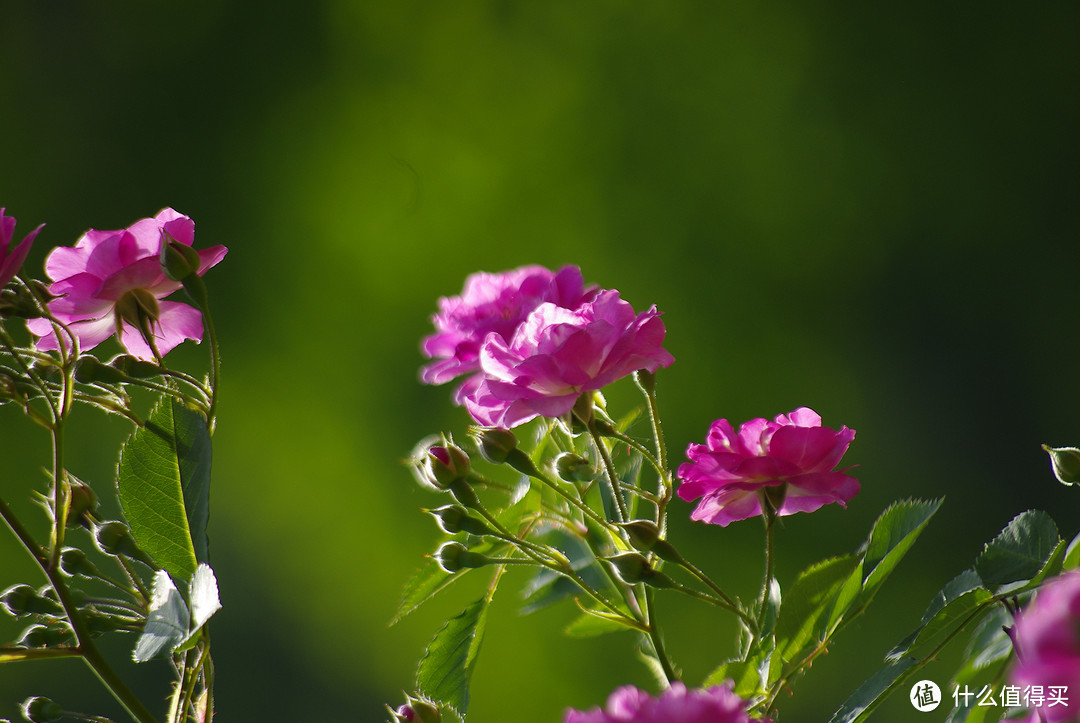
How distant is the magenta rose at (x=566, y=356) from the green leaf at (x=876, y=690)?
110 millimetres

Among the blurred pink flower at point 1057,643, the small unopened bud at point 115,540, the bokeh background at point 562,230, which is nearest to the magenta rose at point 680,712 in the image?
the blurred pink flower at point 1057,643

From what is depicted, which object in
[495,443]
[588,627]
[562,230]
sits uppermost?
[495,443]

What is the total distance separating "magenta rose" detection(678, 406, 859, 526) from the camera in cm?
31

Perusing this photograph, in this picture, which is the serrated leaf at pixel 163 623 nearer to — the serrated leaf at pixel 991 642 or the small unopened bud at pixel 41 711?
the small unopened bud at pixel 41 711

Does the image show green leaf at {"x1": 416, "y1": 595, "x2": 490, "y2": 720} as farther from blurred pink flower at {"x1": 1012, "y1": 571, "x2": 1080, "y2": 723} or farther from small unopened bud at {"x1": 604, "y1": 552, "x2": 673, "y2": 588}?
blurred pink flower at {"x1": 1012, "y1": 571, "x2": 1080, "y2": 723}

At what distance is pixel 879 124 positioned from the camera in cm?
253

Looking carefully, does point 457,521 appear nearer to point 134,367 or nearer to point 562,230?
point 134,367

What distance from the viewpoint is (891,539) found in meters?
0.30

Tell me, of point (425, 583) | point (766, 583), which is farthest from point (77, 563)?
point (766, 583)

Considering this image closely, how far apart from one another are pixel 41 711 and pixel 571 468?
187mm

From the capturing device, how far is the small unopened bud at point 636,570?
283 millimetres

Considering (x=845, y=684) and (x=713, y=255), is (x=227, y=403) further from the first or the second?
(x=845, y=684)

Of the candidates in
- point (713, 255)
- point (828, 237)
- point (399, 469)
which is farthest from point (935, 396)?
point (399, 469)

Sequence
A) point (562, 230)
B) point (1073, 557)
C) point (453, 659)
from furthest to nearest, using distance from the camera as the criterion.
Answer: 1. point (562, 230)
2. point (453, 659)
3. point (1073, 557)
